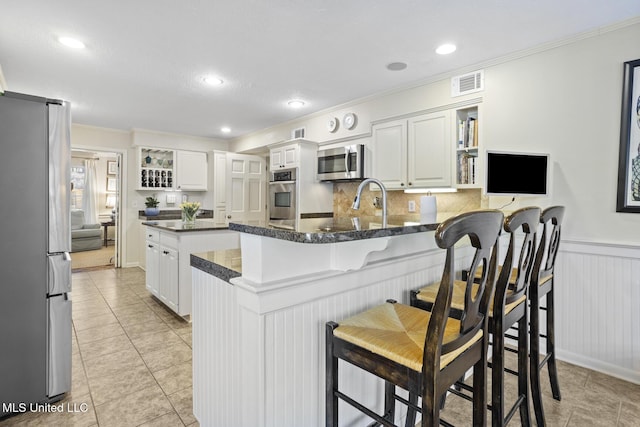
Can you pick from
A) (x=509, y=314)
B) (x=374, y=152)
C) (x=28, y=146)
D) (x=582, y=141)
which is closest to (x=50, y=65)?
(x=28, y=146)

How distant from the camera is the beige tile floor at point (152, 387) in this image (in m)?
1.78

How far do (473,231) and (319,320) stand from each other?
72 cm

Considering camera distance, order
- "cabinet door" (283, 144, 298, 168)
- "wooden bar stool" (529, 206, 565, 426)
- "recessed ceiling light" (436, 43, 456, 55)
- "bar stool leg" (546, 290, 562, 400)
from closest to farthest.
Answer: "wooden bar stool" (529, 206, 565, 426) < "bar stool leg" (546, 290, 562, 400) < "recessed ceiling light" (436, 43, 456, 55) < "cabinet door" (283, 144, 298, 168)

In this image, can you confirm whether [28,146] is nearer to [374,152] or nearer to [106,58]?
[106,58]

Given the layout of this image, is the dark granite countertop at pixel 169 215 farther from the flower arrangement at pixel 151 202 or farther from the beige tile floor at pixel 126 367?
the beige tile floor at pixel 126 367

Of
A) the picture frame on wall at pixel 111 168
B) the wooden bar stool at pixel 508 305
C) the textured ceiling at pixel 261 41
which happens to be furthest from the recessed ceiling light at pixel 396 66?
the picture frame on wall at pixel 111 168

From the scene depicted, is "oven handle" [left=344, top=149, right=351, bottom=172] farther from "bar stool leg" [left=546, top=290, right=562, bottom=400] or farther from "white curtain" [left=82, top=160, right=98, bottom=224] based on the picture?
"white curtain" [left=82, top=160, right=98, bottom=224]

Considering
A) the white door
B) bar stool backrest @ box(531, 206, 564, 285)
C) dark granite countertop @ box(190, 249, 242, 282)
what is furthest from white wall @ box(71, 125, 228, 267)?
bar stool backrest @ box(531, 206, 564, 285)

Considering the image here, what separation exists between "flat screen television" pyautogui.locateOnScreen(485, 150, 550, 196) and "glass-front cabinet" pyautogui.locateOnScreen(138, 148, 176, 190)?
5268mm

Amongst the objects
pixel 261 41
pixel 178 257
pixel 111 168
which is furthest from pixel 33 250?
pixel 111 168

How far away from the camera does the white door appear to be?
5.72 metres

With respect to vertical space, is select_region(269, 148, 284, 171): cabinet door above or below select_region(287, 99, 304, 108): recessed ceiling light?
below

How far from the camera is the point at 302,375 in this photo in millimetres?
1289

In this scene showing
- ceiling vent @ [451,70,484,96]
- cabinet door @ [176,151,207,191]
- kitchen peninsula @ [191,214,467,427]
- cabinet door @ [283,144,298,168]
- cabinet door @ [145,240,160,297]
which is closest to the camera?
kitchen peninsula @ [191,214,467,427]
